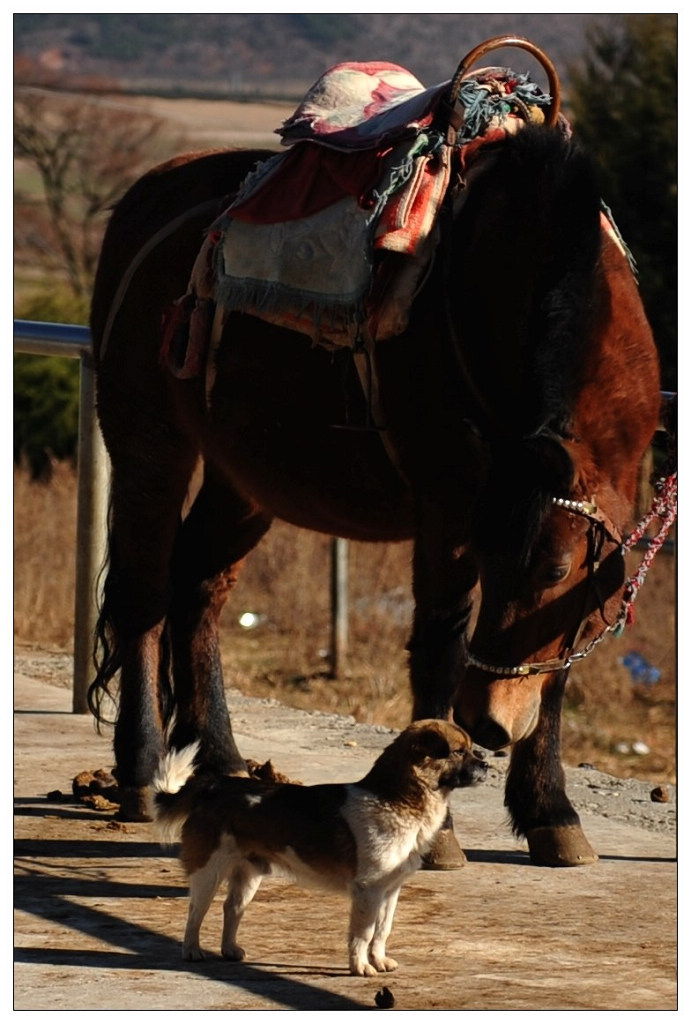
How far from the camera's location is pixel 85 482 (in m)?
6.97

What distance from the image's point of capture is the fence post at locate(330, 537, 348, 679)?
938 centimetres

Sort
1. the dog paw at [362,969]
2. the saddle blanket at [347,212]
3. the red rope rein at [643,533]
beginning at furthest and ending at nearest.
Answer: the saddle blanket at [347,212] → the red rope rein at [643,533] → the dog paw at [362,969]

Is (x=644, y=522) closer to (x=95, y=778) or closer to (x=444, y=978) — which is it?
(x=444, y=978)

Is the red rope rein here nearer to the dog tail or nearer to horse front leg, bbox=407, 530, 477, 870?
horse front leg, bbox=407, 530, 477, 870

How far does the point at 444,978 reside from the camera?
165 inches

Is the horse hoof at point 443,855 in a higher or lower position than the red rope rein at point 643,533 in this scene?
lower

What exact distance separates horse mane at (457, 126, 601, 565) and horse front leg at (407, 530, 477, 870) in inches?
17.0

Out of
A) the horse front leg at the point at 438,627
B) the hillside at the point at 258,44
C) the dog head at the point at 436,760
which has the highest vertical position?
the hillside at the point at 258,44

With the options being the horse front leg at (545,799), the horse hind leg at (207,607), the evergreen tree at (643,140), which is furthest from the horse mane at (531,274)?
the evergreen tree at (643,140)

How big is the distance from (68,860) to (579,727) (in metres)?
6.04

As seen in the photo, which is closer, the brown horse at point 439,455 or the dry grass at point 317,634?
the brown horse at point 439,455

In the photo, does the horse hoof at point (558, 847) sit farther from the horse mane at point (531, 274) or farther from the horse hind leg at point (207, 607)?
the horse mane at point (531, 274)

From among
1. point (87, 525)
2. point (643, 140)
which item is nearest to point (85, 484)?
point (87, 525)

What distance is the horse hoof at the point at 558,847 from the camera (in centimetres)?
530
